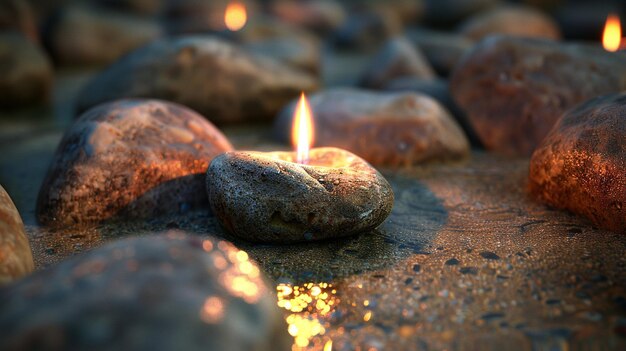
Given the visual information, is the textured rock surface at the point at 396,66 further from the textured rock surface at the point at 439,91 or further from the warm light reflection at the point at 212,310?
the warm light reflection at the point at 212,310

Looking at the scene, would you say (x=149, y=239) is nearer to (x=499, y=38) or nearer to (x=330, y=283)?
(x=330, y=283)

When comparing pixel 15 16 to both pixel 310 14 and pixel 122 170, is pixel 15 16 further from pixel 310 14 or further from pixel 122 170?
pixel 310 14

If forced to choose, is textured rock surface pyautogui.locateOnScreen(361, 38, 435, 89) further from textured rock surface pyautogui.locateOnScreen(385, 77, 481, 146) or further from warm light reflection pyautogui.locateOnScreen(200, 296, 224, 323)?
warm light reflection pyautogui.locateOnScreen(200, 296, 224, 323)

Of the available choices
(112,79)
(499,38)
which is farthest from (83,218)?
(499,38)

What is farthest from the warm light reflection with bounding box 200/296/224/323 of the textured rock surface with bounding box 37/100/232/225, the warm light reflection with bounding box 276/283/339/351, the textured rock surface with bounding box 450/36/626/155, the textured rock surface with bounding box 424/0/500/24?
the textured rock surface with bounding box 424/0/500/24

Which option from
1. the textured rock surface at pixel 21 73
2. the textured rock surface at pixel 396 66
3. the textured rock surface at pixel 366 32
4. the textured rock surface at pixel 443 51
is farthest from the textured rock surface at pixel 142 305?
the textured rock surface at pixel 366 32

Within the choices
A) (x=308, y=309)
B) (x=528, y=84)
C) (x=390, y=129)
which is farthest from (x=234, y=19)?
(x=308, y=309)
